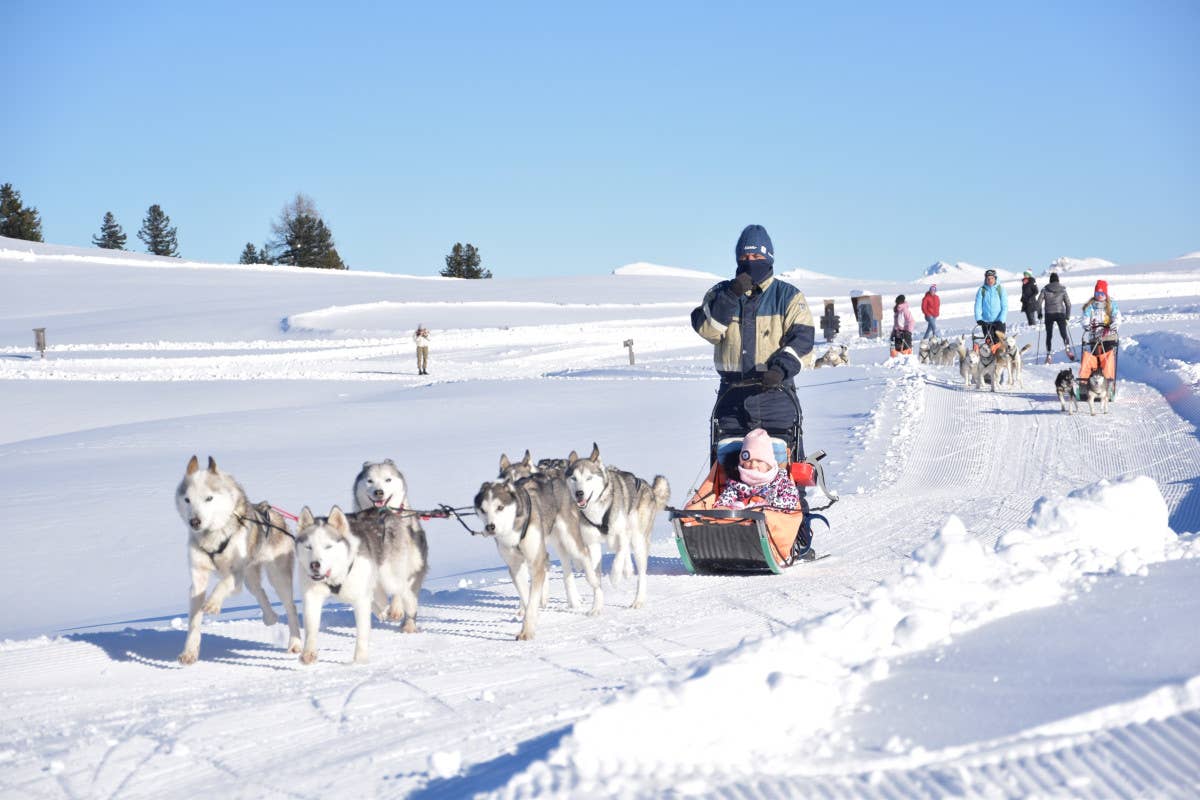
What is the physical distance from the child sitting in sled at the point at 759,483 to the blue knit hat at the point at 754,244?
99cm

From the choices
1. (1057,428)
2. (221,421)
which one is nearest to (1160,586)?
(1057,428)

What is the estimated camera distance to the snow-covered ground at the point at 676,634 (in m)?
2.67

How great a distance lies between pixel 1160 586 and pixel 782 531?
278cm

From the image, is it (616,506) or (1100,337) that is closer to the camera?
(616,506)

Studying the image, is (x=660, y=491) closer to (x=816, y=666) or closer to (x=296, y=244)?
(x=816, y=666)

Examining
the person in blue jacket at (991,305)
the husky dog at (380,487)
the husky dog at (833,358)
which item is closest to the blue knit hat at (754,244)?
the husky dog at (380,487)

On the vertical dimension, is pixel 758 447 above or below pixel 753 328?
below

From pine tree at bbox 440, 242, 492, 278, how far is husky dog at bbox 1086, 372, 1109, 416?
59646mm

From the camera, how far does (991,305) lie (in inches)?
655

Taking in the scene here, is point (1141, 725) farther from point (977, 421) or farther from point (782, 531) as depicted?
point (977, 421)

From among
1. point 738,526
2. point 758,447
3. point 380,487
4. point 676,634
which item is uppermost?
point 758,447

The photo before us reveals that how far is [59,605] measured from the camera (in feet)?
24.0

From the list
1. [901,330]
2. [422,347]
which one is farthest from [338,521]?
[422,347]

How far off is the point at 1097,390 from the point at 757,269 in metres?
7.40
